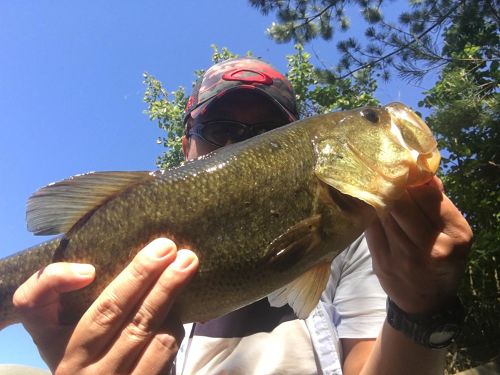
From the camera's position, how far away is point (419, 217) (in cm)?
178

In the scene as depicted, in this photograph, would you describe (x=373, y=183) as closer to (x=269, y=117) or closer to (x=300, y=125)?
(x=300, y=125)

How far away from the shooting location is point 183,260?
1.69 meters

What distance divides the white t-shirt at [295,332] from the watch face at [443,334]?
1.79ft

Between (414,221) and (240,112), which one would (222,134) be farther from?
(414,221)

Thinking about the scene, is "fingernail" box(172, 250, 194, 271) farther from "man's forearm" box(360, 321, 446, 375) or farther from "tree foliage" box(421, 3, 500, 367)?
"tree foliage" box(421, 3, 500, 367)

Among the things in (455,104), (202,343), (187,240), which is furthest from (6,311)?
(455,104)

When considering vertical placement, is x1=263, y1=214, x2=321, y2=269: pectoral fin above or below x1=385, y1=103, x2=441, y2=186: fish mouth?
below

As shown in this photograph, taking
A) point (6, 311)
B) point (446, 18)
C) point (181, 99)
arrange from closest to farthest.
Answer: point (6, 311) → point (446, 18) → point (181, 99)

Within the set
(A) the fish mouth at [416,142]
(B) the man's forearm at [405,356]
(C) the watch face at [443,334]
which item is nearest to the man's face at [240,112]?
(A) the fish mouth at [416,142]

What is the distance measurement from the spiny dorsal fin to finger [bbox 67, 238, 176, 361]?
0.55 meters

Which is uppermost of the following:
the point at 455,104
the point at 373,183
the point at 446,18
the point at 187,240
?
the point at 446,18

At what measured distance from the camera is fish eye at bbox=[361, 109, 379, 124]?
201 cm

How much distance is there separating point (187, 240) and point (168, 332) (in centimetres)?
40

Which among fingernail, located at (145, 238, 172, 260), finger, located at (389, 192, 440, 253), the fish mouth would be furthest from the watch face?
fingernail, located at (145, 238, 172, 260)
